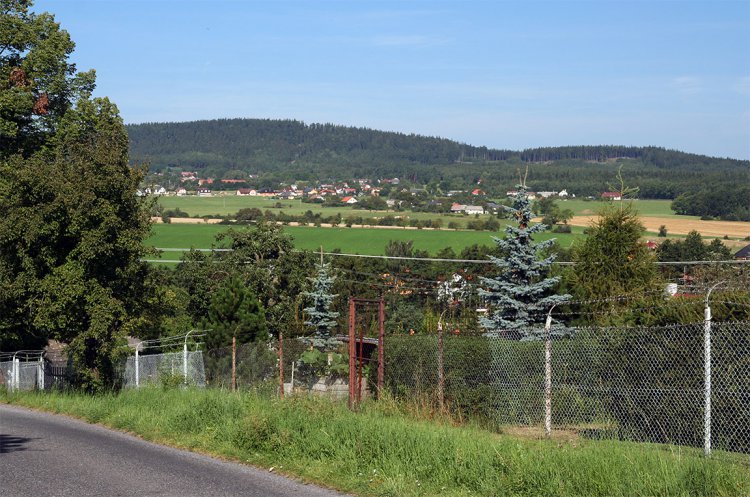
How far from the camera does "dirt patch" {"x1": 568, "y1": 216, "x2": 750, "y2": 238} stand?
7847cm

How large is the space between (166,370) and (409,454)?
13.1 m

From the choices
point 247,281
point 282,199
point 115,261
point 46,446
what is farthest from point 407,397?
point 282,199

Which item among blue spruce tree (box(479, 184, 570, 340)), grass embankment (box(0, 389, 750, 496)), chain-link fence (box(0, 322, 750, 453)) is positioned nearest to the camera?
grass embankment (box(0, 389, 750, 496))

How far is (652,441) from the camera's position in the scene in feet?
37.2

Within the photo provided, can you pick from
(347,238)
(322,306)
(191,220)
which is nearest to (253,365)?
(322,306)

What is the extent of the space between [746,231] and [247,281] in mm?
48456

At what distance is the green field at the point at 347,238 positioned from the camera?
92250mm

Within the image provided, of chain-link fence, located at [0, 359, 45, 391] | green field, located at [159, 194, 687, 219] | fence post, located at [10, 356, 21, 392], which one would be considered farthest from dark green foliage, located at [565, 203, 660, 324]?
green field, located at [159, 194, 687, 219]

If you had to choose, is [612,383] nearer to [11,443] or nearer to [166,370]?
[11,443]

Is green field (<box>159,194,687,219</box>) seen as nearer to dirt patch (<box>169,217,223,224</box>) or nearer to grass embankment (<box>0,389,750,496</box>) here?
dirt patch (<box>169,217,223,224</box>)

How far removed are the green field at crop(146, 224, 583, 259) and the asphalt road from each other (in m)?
73.2

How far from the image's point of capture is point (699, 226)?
8475cm

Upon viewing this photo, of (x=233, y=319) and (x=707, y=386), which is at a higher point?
(x=707, y=386)

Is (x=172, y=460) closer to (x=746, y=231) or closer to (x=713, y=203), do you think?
(x=746, y=231)
